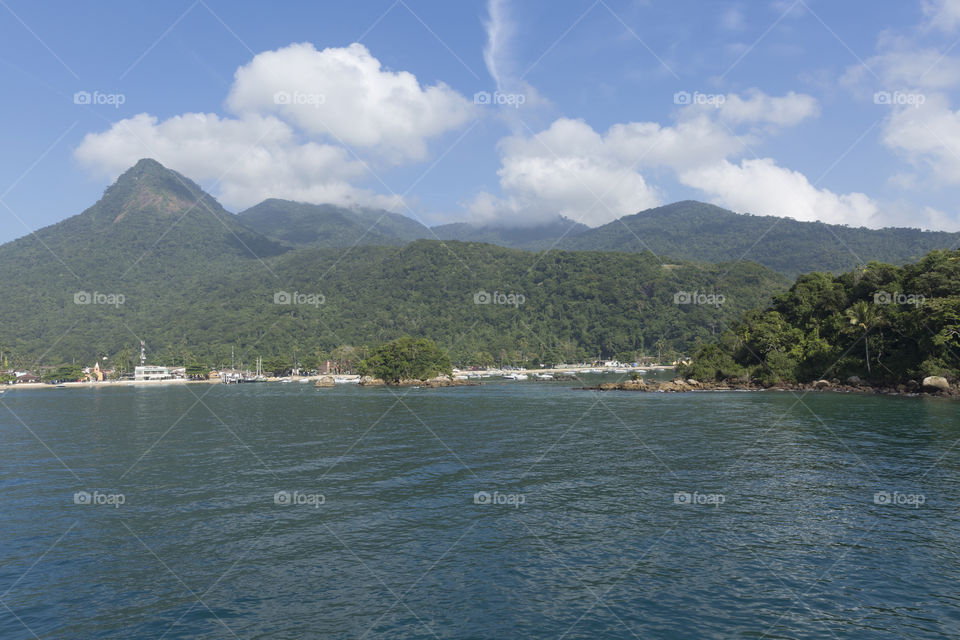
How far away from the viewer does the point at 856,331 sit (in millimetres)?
94000

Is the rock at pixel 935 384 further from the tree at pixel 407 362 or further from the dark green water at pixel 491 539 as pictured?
the tree at pixel 407 362

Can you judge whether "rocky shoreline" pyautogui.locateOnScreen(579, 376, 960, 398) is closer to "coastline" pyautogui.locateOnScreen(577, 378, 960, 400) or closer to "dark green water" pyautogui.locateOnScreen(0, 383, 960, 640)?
"coastline" pyautogui.locateOnScreen(577, 378, 960, 400)

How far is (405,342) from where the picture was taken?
16150 centimetres

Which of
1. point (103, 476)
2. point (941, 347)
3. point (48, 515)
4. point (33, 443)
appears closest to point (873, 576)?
point (48, 515)

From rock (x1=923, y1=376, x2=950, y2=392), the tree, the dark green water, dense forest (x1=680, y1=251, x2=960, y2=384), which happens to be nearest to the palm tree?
dense forest (x1=680, y1=251, x2=960, y2=384)

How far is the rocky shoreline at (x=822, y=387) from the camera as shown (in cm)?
7606

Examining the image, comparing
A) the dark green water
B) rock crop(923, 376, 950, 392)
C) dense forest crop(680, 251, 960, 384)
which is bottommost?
the dark green water

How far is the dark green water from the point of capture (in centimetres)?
1494

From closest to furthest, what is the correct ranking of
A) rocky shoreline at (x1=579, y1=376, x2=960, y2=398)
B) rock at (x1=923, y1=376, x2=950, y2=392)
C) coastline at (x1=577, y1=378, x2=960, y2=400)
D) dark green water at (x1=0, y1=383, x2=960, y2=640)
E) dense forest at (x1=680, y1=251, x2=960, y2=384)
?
dark green water at (x1=0, y1=383, x2=960, y2=640)
rock at (x1=923, y1=376, x2=950, y2=392)
rocky shoreline at (x1=579, y1=376, x2=960, y2=398)
coastline at (x1=577, y1=378, x2=960, y2=400)
dense forest at (x1=680, y1=251, x2=960, y2=384)

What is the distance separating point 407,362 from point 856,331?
109516 millimetres

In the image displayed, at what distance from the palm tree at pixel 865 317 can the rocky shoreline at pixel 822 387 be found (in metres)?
Answer: 5.27

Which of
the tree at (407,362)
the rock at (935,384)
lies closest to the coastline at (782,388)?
→ the rock at (935,384)

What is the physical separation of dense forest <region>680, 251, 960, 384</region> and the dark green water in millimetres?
46051

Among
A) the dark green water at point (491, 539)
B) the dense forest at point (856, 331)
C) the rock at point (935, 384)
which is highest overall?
the dense forest at point (856, 331)
